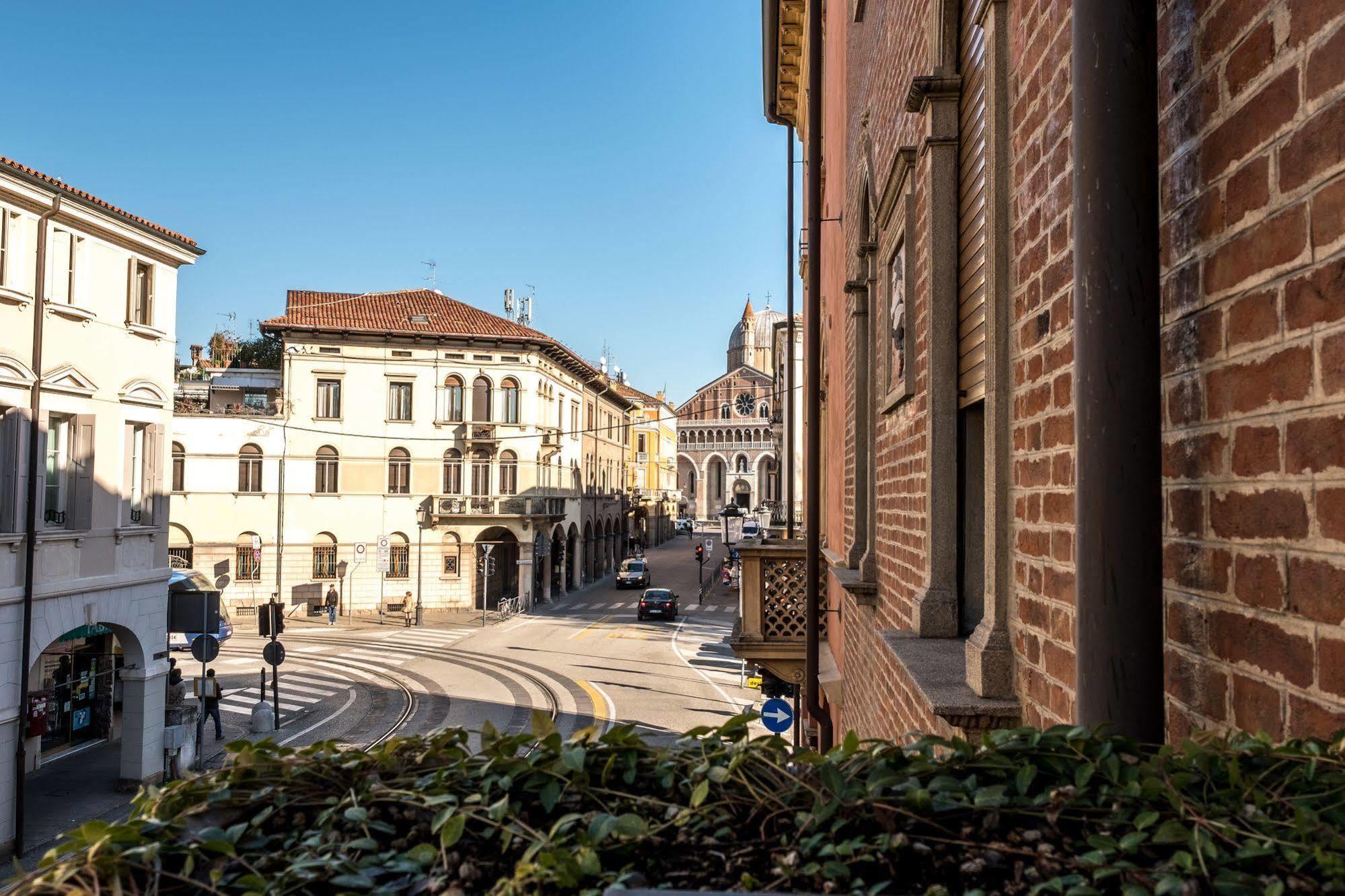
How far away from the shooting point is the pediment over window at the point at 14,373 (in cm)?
1330

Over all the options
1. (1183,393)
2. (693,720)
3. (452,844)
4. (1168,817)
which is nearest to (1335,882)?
(1168,817)

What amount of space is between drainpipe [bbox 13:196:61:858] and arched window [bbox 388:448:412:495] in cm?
2184

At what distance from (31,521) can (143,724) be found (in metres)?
4.30

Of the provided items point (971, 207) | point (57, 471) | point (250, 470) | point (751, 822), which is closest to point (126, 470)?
point (57, 471)

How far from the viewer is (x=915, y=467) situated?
456cm

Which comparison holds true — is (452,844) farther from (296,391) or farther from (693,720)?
(296,391)

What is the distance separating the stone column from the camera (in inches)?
604


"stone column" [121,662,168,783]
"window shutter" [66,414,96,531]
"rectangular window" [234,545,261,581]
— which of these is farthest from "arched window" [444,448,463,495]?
"window shutter" [66,414,96,531]

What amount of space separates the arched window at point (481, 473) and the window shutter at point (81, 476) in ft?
73.0

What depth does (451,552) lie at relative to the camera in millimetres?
36594

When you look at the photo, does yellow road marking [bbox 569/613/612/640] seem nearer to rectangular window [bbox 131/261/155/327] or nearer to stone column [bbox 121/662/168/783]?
stone column [bbox 121/662/168/783]

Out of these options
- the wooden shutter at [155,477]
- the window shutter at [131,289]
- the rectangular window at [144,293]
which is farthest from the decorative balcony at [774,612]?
the rectangular window at [144,293]

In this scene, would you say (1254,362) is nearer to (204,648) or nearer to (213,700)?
(204,648)

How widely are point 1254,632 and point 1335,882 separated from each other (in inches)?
21.3
